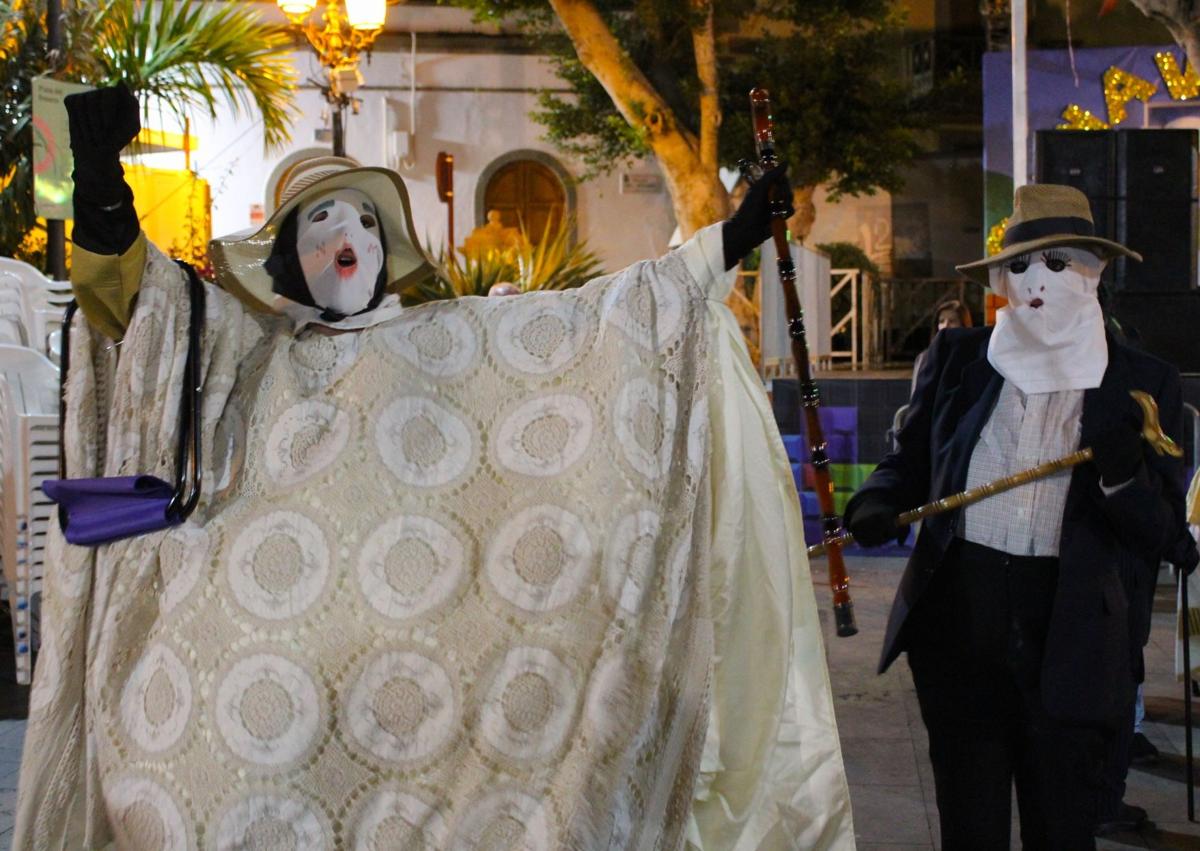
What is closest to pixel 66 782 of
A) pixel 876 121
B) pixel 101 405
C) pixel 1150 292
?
pixel 101 405

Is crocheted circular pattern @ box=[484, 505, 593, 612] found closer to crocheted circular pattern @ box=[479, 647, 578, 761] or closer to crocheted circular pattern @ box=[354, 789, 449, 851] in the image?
crocheted circular pattern @ box=[479, 647, 578, 761]

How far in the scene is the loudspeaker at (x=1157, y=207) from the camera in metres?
10.7

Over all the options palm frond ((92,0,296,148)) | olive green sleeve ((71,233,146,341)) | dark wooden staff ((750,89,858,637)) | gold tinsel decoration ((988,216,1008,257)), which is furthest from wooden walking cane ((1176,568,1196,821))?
gold tinsel decoration ((988,216,1008,257))

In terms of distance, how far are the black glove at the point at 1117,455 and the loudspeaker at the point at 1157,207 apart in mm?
8057

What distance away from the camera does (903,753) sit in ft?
17.7

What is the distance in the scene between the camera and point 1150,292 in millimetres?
10914

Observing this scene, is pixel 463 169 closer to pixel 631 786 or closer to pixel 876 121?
pixel 876 121

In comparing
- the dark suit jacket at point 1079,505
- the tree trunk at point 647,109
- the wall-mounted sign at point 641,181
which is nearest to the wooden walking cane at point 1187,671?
the dark suit jacket at point 1079,505

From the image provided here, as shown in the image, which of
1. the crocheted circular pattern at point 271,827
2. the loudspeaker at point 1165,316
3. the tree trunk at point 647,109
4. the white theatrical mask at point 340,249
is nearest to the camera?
the crocheted circular pattern at point 271,827

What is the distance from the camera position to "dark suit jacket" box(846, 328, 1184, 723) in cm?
313

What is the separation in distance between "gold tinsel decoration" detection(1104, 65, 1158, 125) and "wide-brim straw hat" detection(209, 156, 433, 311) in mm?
13685

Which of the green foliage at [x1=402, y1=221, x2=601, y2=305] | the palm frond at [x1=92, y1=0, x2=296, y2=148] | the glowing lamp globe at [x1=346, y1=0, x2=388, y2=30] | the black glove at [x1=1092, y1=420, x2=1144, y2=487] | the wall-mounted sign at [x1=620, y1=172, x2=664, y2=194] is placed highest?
the glowing lamp globe at [x1=346, y1=0, x2=388, y2=30]

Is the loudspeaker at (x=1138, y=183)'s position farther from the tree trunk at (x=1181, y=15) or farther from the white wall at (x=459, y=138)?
the white wall at (x=459, y=138)

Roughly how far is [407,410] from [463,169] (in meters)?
20.8
